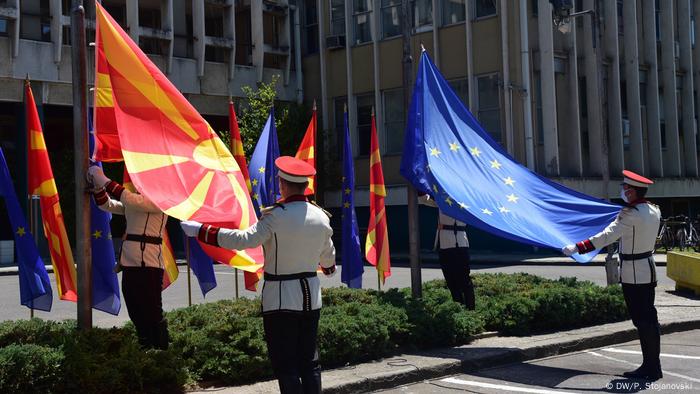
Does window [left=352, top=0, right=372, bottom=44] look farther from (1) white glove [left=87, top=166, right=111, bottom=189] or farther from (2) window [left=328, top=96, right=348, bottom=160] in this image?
(1) white glove [left=87, top=166, right=111, bottom=189]

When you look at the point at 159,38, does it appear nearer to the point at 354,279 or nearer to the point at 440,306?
the point at 354,279

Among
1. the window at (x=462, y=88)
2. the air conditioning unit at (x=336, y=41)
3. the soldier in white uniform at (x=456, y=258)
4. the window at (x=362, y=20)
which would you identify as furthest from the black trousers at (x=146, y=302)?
the air conditioning unit at (x=336, y=41)

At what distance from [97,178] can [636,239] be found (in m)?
5.35

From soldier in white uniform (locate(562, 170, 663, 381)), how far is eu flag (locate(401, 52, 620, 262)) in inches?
22.6

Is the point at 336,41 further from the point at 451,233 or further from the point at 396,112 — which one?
the point at 451,233

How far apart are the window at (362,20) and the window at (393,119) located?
8.31 ft

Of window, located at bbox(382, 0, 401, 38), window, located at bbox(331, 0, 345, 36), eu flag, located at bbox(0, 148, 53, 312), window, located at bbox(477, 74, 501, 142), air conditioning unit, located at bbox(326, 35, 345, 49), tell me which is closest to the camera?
eu flag, located at bbox(0, 148, 53, 312)

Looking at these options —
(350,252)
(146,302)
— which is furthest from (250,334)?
(350,252)

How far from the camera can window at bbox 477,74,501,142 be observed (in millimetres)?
29172

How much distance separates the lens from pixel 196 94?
1239 inches

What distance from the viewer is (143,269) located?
24.7ft

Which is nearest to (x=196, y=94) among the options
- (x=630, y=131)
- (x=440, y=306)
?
(x=630, y=131)

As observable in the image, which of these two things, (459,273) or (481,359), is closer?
(481,359)

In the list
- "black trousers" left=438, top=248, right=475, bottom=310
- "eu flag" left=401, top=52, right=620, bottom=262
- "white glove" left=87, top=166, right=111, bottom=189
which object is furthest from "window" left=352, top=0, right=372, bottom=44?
"white glove" left=87, top=166, right=111, bottom=189
